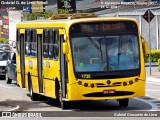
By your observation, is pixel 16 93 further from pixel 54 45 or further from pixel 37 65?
pixel 54 45

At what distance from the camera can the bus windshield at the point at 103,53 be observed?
21.0 metres

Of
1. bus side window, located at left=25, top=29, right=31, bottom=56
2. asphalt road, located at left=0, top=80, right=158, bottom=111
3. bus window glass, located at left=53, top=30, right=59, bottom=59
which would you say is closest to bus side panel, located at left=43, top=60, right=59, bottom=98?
bus window glass, located at left=53, top=30, right=59, bottom=59

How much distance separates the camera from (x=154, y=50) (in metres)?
52.8

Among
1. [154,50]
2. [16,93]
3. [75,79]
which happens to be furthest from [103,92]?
[154,50]

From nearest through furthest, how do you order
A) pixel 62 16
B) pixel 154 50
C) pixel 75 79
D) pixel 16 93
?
pixel 75 79
pixel 62 16
pixel 16 93
pixel 154 50

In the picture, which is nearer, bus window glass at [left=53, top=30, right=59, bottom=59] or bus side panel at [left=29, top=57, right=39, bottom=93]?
bus window glass at [left=53, top=30, right=59, bottom=59]

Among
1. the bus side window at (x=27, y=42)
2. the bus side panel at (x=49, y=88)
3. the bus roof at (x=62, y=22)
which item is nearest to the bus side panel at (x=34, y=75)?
the bus side window at (x=27, y=42)

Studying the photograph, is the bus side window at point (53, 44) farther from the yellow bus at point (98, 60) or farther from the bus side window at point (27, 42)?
the bus side window at point (27, 42)

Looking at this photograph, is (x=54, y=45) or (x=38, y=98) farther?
(x=38, y=98)

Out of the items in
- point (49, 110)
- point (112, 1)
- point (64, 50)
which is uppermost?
point (112, 1)

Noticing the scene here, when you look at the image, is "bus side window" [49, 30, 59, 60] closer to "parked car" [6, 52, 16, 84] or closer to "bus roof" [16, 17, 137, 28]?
"bus roof" [16, 17, 137, 28]

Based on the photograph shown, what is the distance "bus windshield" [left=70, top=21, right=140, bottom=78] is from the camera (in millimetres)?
21000

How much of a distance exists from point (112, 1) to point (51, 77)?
61125 millimetres

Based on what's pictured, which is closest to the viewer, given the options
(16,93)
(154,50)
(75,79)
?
(75,79)
